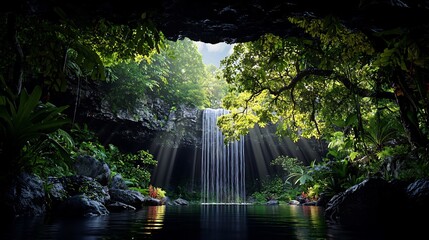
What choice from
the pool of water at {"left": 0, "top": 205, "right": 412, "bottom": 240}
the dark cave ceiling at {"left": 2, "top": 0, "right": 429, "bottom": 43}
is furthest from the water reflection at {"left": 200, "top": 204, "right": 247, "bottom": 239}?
the dark cave ceiling at {"left": 2, "top": 0, "right": 429, "bottom": 43}

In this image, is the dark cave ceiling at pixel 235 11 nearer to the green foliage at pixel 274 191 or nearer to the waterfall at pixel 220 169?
the waterfall at pixel 220 169

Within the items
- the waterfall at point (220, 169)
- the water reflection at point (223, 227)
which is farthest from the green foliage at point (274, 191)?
the water reflection at point (223, 227)

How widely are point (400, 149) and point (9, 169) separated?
10.7 meters

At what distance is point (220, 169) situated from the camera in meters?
23.0

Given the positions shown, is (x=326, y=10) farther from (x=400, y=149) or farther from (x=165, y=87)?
(x=165, y=87)

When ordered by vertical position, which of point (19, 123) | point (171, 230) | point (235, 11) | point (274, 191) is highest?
point (235, 11)

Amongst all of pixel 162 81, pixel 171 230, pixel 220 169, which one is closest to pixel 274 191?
pixel 220 169

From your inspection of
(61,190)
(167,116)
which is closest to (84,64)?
(61,190)

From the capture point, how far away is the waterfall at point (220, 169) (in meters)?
22.3

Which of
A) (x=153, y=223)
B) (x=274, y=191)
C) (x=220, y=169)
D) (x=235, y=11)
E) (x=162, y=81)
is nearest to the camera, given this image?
(x=235, y=11)

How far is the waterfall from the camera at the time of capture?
2234 cm

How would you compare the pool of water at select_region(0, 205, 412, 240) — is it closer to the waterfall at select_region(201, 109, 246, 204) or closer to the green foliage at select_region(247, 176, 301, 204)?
the waterfall at select_region(201, 109, 246, 204)

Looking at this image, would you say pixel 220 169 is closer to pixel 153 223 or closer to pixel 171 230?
pixel 153 223

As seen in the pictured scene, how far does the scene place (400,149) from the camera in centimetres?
922
